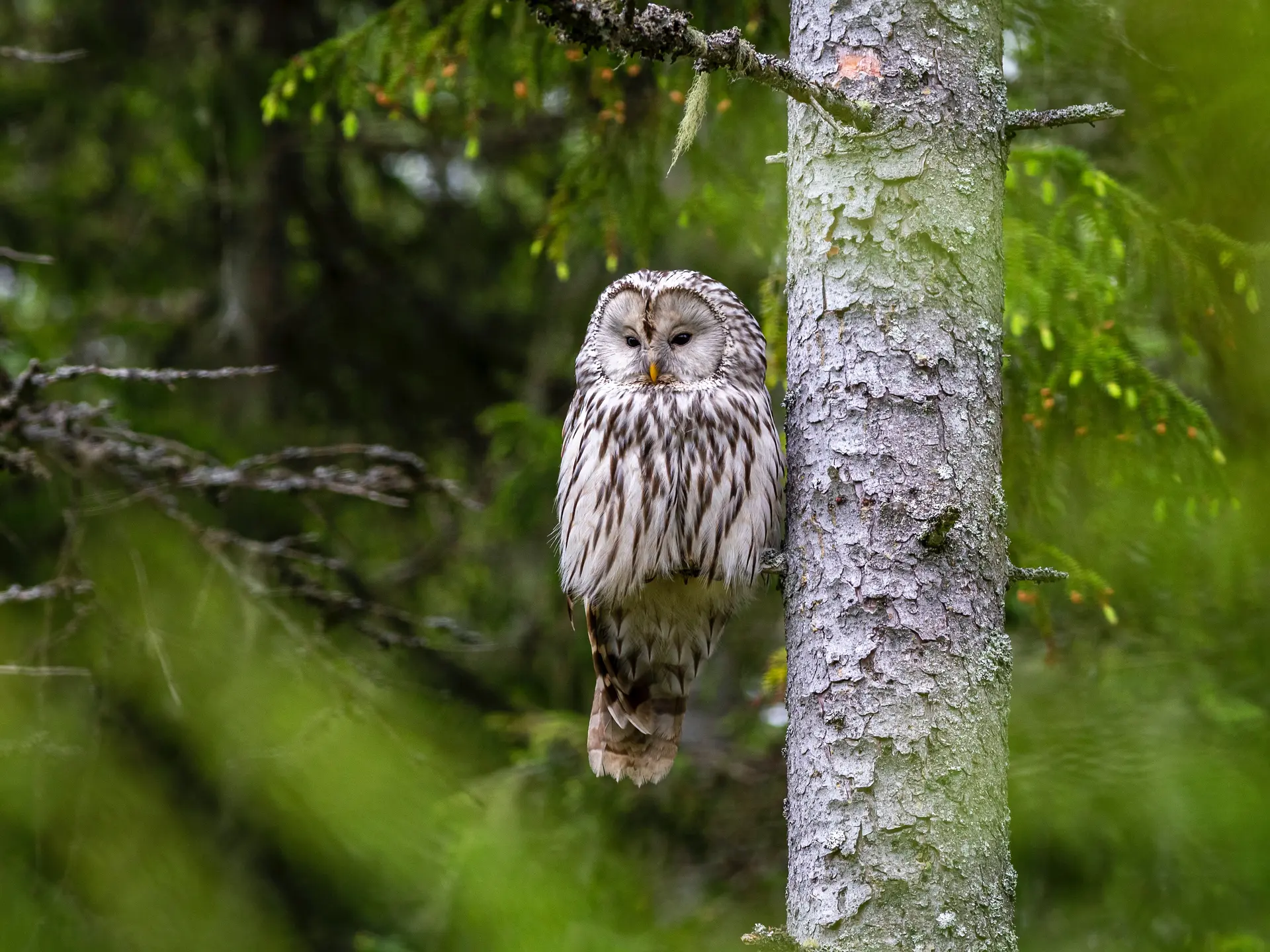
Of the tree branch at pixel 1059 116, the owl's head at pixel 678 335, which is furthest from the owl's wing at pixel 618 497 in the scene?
the tree branch at pixel 1059 116

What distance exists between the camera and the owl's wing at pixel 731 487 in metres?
3.42

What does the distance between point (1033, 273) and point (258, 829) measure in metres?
3.18

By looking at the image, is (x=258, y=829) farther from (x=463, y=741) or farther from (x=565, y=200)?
(x=565, y=200)

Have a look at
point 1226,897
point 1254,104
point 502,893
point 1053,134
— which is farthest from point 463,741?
point 1254,104

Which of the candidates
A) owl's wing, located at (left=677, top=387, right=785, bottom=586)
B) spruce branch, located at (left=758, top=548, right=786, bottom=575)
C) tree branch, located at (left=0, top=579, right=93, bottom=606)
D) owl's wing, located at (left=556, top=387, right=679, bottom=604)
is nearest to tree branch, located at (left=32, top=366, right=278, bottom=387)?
tree branch, located at (left=0, top=579, right=93, bottom=606)

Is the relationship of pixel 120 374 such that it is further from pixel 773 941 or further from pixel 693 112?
pixel 773 941

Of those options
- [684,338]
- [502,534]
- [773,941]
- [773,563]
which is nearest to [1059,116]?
[773,563]

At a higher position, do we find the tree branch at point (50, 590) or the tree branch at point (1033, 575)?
the tree branch at point (1033, 575)

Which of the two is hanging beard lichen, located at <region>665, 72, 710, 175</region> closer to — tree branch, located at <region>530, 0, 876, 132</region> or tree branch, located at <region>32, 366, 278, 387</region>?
tree branch, located at <region>530, 0, 876, 132</region>

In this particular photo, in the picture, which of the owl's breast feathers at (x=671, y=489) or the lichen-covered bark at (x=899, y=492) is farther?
the owl's breast feathers at (x=671, y=489)

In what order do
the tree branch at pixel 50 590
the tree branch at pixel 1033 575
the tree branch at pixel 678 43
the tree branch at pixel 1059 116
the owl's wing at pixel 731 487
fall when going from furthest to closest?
the owl's wing at pixel 731 487 → the tree branch at pixel 50 590 → the tree branch at pixel 1033 575 → the tree branch at pixel 1059 116 → the tree branch at pixel 678 43

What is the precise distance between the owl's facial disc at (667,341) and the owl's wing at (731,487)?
Answer: 0.16 meters

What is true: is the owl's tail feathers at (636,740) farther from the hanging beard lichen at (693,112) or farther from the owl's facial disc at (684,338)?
the hanging beard lichen at (693,112)

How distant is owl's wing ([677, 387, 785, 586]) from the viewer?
11.2 feet
